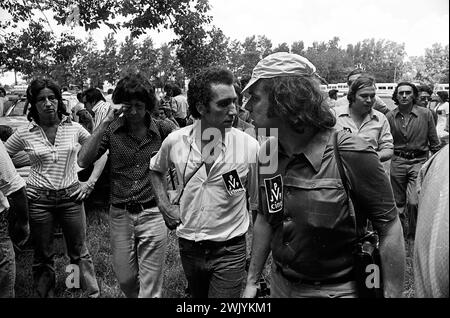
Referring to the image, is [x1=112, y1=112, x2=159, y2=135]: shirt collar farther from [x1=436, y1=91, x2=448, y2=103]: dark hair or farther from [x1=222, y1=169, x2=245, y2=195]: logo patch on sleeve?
[x1=436, y1=91, x2=448, y2=103]: dark hair

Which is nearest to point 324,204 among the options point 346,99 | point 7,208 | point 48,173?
point 7,208

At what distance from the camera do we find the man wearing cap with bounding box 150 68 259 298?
264cm

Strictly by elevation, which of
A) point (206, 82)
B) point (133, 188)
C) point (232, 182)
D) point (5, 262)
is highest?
point (206, 82)

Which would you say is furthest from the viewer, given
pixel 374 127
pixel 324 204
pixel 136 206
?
pixel 374 127

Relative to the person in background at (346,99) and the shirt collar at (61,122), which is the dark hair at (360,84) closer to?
the person in background at (346,99)

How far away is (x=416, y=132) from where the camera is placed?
545cm

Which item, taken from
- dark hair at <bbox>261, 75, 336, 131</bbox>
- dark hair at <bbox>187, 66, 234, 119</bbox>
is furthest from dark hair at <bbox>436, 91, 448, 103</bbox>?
dark hair at <bbox>261, 75, 336, 131</bbox>

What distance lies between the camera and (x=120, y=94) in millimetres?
3135

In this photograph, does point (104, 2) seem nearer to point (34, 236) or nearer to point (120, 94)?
point (120, 94)

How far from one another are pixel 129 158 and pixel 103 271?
1.88 m

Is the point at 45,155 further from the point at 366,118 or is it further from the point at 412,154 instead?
the point at 412,154

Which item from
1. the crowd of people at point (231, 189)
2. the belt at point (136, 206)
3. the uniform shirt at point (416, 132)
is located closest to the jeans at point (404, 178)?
the uniform shirt at point (416, 132)

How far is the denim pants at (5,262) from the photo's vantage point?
2793 millimetres
